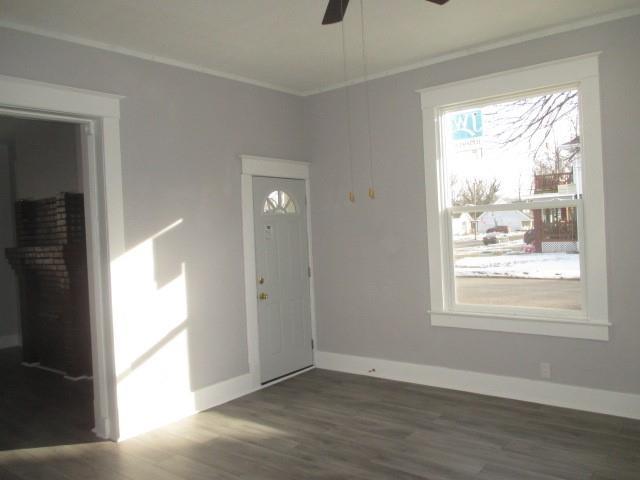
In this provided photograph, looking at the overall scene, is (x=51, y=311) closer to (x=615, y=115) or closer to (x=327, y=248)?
(x=327, y=248)

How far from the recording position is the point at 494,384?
14.5 ft

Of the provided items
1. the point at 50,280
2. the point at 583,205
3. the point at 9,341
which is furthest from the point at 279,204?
the point at 9,341

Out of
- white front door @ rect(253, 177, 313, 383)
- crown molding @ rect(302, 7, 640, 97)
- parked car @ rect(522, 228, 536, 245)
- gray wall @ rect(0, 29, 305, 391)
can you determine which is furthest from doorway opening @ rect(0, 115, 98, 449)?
parked car @ rect(522, 228, 536, 245)

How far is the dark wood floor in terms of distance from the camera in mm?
3170

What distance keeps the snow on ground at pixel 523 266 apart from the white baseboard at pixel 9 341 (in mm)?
6370

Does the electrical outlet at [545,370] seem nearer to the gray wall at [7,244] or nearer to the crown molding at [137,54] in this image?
the crown molding at [137,54]

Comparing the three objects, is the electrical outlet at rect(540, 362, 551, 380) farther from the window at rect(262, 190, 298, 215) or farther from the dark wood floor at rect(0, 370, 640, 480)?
the window at rect(262, 190, 298, 215)

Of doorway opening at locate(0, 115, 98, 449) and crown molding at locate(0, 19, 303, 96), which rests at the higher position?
crown molding at locate(0, 19, 303, 96)

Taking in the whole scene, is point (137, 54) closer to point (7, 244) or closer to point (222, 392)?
point (222, 392)

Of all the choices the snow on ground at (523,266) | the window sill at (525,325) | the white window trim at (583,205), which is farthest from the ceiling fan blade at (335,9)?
the window sill at (525,325)

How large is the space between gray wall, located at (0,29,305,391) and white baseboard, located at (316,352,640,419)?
45.1 inches

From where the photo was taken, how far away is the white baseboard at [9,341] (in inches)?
291

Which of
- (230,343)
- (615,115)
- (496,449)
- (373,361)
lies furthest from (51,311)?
(615,115)

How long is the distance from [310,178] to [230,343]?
6.31ft
